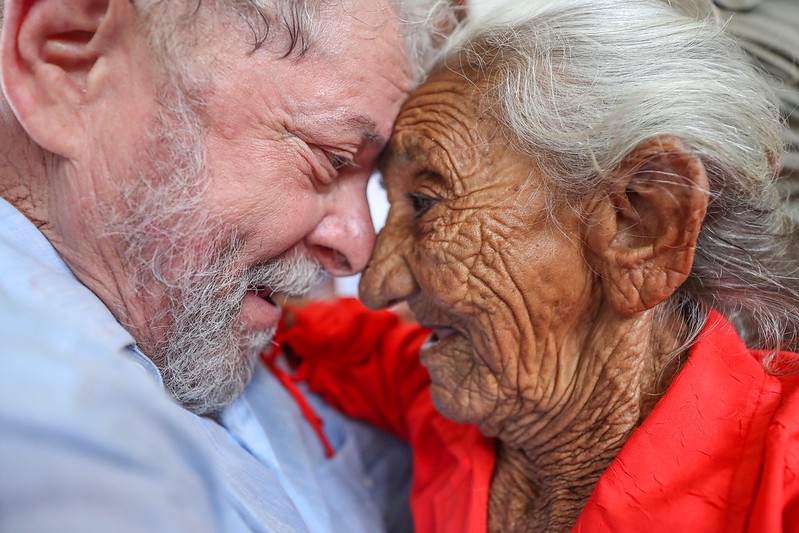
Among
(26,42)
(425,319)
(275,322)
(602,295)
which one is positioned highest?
(26,42)

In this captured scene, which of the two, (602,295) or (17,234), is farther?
(602,295)

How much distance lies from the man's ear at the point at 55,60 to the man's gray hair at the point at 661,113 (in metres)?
0.69

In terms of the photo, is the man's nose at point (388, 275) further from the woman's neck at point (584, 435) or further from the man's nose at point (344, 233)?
the woman's neck at point (584, 435)

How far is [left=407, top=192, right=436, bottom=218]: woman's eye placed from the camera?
4.42 feet

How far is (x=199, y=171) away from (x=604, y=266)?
0.75 m

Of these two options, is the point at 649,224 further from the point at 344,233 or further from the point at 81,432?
the point at 81,432

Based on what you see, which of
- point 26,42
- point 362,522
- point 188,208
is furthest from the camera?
point 362,522

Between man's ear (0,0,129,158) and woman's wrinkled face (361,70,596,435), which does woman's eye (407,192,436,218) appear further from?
man's ear (0,0,129,158)

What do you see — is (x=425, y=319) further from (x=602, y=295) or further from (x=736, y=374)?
(x=736, y=374)

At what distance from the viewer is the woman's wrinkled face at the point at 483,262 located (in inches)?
47.9

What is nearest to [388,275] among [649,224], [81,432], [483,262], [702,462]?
[483,262]

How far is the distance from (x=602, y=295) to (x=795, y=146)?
0.74 metres

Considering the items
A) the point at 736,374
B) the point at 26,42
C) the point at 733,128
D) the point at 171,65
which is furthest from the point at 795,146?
the point at 26,42

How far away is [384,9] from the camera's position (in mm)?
1310
